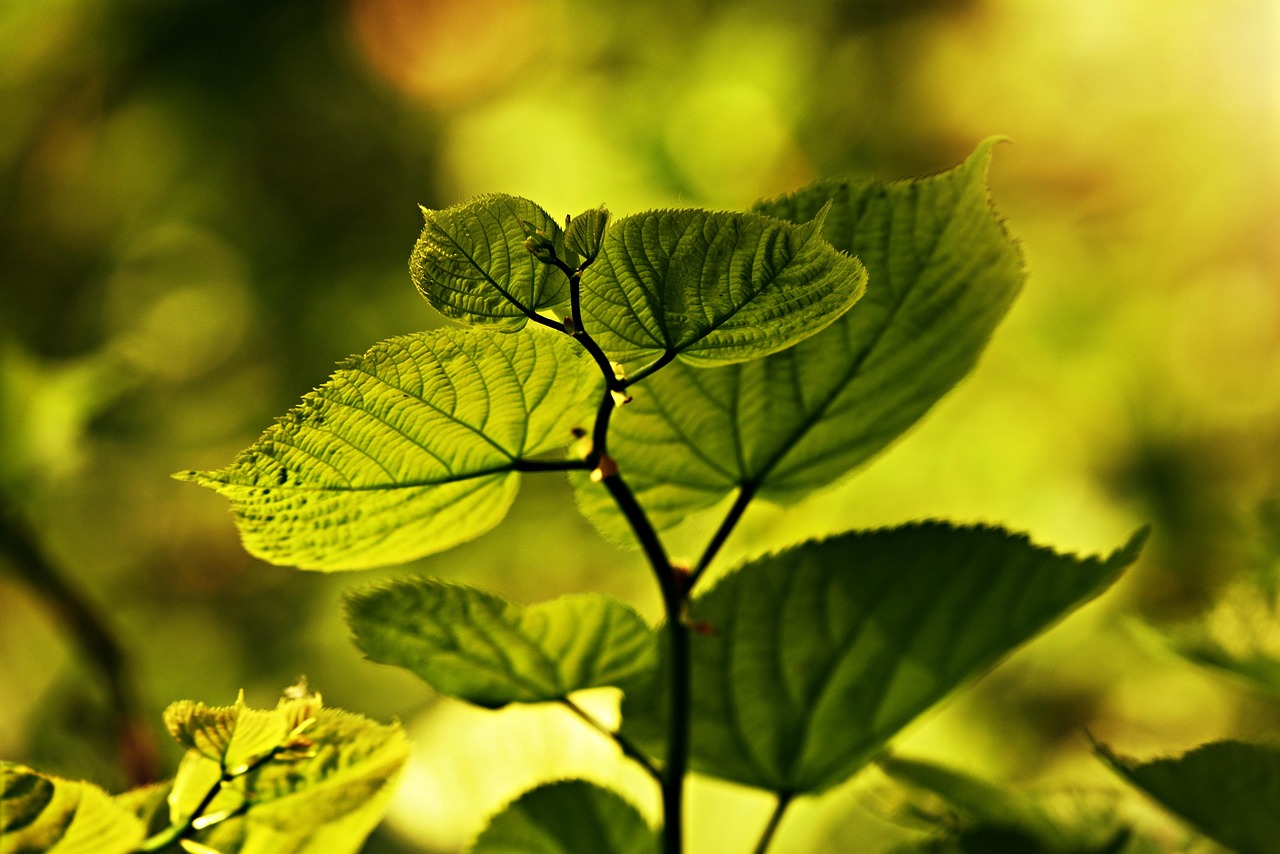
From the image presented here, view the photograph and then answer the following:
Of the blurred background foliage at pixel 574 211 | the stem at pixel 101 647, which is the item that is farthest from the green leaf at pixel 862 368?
the blurred background foliage at pixel 574 211

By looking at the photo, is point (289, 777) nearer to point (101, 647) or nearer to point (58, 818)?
point (58, 818)

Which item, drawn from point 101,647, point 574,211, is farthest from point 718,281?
point 574,211

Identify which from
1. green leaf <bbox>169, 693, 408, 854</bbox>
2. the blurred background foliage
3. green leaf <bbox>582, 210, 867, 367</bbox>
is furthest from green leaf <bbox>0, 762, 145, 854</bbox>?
the blurred background foliage

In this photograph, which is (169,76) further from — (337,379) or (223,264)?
(337,379)

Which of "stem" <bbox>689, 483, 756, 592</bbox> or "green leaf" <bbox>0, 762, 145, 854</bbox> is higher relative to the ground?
"stem" <bbox>689, 483, 756, 592</bbox>

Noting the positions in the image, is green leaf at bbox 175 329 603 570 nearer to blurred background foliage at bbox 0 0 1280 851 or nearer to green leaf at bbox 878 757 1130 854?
green leaf at bbox 878 757 1130 854

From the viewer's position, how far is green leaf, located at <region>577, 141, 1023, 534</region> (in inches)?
7.4

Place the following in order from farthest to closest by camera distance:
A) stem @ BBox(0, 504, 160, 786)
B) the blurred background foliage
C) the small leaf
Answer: the blurred background foliage → stem @ BBox(0, 504, 160, 786) → the small leaf

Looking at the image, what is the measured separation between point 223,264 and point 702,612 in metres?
1.02

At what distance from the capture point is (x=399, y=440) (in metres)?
0.15

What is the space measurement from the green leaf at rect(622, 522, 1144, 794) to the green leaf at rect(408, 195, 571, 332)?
79mm

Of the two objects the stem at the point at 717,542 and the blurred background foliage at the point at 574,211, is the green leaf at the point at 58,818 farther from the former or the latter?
the blurred background foliage at the point at 574,211

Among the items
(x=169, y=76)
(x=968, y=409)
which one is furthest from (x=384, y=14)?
(x=968, y=409)

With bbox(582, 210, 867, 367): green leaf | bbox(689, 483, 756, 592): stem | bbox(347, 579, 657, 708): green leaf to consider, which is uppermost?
bbox(582, 210, 867, 367): green leaf
